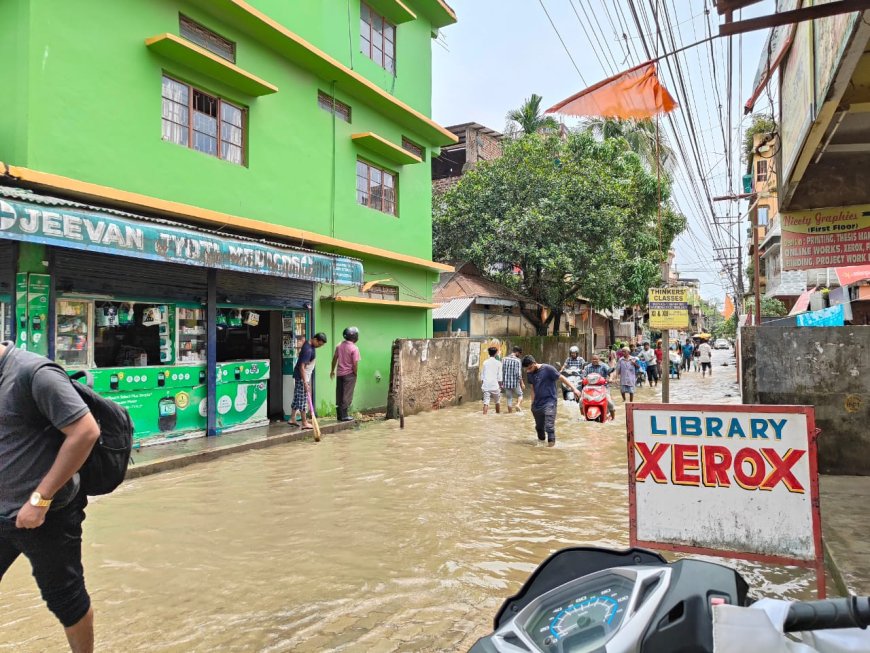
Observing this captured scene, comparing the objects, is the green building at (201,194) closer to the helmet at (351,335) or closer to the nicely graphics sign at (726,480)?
the helmet at (351,335)

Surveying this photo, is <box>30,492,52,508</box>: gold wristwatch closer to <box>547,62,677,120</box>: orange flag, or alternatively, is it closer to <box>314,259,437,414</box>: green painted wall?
<box>547,62,677,120</box>: orange flag

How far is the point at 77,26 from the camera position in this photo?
335 inches

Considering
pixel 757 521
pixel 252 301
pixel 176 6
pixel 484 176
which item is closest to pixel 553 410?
pixel 252 301

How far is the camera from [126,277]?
29.7 feet

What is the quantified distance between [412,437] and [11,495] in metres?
8.72

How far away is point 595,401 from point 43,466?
10.3 m

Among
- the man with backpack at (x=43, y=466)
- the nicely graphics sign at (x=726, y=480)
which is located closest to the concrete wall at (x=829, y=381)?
the nicely graphics sign at (x=726, y=480)

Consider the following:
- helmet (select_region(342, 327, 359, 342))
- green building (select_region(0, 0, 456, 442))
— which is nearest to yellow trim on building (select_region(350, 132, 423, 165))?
green building (select_region(0, 0, 456, 442))

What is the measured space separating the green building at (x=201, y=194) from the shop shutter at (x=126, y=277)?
2cm

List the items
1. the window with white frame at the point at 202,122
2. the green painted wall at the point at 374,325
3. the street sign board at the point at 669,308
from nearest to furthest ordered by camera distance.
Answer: the window with white frame at the point at 202,122 → the green painted wall at the point at 374,325 → the street sign board at the point at 669,308

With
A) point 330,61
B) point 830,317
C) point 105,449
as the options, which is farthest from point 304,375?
point 830,317

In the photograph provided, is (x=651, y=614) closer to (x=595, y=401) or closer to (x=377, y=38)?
(x=595, y=401)

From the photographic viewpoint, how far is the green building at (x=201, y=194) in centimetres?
795

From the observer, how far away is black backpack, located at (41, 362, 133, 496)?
305 cm
